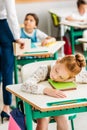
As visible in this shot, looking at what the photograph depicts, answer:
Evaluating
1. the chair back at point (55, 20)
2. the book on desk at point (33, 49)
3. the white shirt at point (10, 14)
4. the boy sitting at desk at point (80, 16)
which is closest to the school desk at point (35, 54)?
the book on desk at point (33, 49)

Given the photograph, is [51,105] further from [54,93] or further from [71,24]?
[71,24]

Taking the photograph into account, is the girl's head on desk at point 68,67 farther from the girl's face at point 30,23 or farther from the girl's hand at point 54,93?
the girl's face at point 30,23

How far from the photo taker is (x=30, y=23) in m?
4.89

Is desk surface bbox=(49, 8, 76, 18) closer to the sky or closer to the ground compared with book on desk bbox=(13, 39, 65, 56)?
closer to the sky

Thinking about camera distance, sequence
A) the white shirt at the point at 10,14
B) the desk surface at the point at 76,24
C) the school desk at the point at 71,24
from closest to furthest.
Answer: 1. the white shirt at the point at 10,14
2. the desk surface at the point at 76,24
3. the school desk at the point at 71,24

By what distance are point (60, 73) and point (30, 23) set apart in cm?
264

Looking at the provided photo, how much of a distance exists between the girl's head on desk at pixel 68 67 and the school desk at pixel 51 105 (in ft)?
0.43

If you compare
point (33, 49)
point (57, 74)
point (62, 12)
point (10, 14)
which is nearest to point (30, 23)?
point (33, 49)

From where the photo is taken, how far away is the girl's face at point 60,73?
233cm

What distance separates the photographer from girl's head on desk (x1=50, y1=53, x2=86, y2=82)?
2.33 m

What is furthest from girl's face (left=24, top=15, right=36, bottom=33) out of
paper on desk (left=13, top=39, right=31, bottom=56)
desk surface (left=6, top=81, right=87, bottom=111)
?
desk surface (left=6, top=81, right=87, bottom=111)

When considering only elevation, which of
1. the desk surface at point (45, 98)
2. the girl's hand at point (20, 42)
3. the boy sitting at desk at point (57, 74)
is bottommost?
the desk surface at point (45, 98)

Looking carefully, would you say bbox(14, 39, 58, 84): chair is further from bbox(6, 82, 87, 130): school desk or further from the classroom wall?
the classroom wall

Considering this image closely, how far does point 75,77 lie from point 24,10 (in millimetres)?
5312
